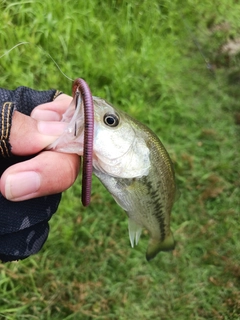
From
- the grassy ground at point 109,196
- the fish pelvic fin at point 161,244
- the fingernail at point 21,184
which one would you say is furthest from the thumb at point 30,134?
the grassy ground at point 109,196

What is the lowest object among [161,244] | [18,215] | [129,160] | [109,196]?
[109,196]

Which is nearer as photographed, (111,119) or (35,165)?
(35,165)

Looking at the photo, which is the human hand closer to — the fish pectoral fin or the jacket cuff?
the jacket cuff

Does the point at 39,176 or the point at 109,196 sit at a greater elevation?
the point at 39,176

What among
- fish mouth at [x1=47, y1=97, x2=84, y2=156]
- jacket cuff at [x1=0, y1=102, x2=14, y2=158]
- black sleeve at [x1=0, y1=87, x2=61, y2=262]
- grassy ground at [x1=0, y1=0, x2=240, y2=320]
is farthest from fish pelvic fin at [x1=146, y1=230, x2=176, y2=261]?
jacket cuff at [x1=0, y1=102, x2=14, y2=158]

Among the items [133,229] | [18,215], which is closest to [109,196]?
[133,229]

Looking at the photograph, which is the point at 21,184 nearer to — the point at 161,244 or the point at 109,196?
the point at 161,244

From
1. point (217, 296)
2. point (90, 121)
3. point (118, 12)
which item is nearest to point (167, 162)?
point (90, 121)
